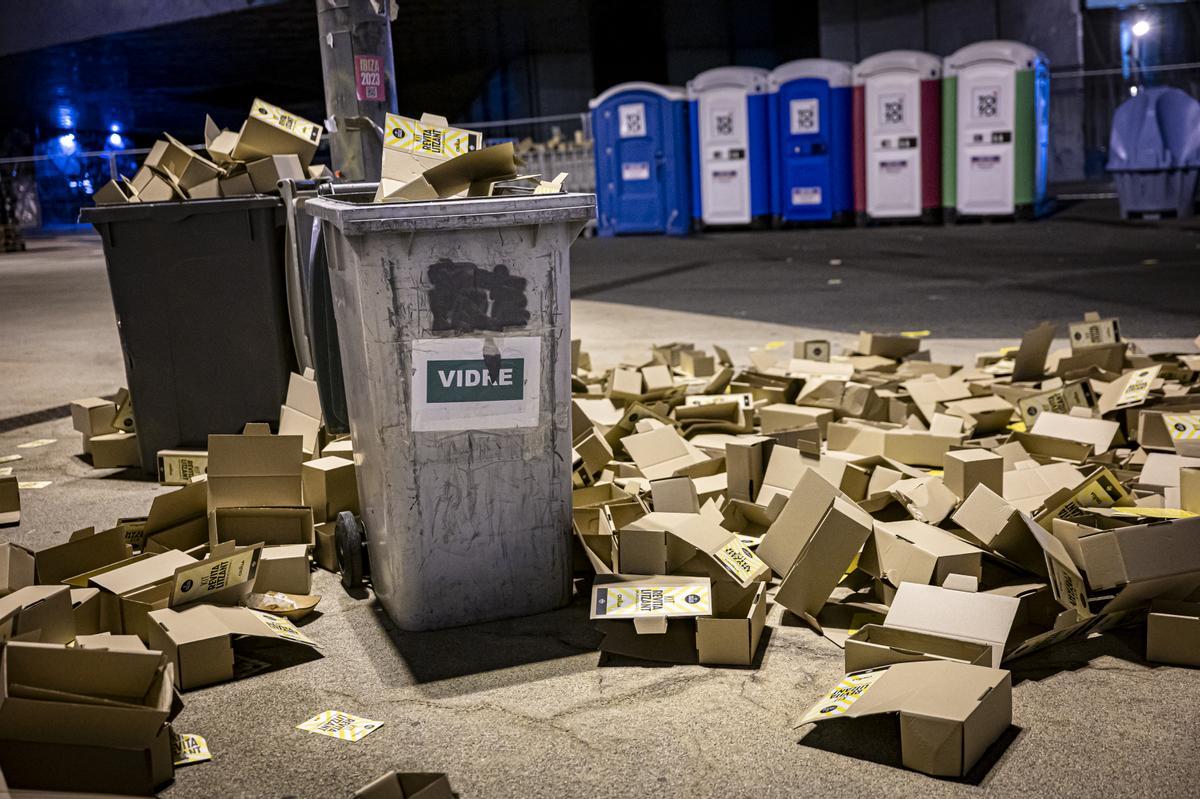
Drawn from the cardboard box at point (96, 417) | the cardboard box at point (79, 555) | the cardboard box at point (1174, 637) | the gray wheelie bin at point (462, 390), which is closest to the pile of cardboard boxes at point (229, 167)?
the cardboard box at point (96, 417)

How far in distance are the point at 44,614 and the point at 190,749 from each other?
60cm

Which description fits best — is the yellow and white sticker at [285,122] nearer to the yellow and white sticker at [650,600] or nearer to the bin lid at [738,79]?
the yellow and white sticker at [650,600]

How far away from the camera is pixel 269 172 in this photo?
515 centimetres

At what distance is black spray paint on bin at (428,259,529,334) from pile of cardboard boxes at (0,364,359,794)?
3.12 ft

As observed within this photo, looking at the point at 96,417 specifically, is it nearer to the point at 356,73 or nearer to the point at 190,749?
the point at 356,73

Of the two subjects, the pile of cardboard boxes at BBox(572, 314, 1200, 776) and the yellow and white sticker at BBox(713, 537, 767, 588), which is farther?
the yellow and white sticker at BBox(713, 537, 767, 588)

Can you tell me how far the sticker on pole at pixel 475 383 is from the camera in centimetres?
310

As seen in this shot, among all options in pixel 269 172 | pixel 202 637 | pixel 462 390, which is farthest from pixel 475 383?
pixel 269 172

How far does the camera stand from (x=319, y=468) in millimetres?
3920

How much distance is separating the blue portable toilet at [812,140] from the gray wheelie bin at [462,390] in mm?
13728

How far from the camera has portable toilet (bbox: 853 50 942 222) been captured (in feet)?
50.6

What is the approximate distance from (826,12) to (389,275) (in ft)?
71.6

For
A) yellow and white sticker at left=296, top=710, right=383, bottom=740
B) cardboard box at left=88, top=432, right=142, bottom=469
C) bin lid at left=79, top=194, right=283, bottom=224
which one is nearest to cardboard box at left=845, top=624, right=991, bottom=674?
yellow and white sticker at left=296, top=710, right=383, bottom=740

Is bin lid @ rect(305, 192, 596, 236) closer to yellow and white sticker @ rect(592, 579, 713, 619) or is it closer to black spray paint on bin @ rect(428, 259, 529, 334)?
black spray paint on bin @ rect(428, 259, 529, 334)
